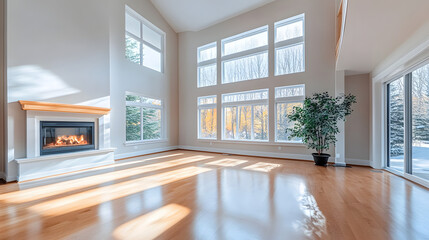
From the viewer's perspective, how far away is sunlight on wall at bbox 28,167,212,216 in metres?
2.28

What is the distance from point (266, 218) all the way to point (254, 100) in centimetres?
470

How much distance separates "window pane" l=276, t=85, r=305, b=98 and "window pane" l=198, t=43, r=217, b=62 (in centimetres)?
303

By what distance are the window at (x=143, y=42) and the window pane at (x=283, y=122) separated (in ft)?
16.0

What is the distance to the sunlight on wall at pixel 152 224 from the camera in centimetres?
169

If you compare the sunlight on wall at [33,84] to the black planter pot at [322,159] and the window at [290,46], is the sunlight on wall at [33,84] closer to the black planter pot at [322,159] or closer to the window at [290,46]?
the window at [290,46]

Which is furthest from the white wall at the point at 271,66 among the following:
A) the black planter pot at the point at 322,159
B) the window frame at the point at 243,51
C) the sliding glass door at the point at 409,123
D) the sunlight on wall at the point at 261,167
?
the sliding glass door at the point at 409,123

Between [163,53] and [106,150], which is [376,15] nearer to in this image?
[106,150]

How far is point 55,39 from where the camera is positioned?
13.3 ft

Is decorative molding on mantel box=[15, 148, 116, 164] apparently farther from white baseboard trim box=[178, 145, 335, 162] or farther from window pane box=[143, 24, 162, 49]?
window pane box=[143, 24, 162, 49]

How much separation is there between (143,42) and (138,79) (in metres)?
1.47

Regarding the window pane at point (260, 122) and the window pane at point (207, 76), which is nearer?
the window pane at point (260, 122)

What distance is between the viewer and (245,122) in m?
6.51

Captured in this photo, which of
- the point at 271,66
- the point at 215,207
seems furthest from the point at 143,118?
the point at 215,207

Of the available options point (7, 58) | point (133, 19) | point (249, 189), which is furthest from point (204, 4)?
point (249, 189)
